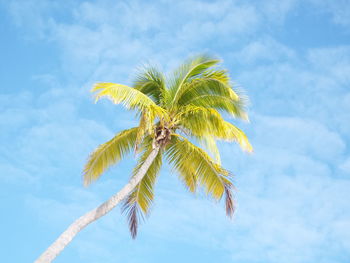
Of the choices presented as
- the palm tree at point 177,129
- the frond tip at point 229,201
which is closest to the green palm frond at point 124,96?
the palm tree at point 177,129

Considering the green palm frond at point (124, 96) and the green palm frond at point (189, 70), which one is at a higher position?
the green palm frond at point (189, 70)

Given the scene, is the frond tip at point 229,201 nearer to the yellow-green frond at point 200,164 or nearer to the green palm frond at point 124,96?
the yellow-green frond at point 200,164

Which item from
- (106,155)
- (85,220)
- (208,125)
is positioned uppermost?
(208,125)

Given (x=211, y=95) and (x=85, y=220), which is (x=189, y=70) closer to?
(x=211, y=95)

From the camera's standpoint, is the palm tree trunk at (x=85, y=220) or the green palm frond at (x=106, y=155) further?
the green palm frond at (x=106, y=155)

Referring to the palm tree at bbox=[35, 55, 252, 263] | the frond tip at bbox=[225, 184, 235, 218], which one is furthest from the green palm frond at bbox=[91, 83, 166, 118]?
the frond tip at bbox=[225, 184, 235, 218]

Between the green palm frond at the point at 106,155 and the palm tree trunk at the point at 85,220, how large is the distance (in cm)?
126

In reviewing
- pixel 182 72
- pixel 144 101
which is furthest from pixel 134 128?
pixel 182 72

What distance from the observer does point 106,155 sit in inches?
664

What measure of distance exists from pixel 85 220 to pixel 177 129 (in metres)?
3.84

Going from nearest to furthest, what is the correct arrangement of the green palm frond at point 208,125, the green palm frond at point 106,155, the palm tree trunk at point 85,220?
the palm tree trunk at point 85,220
the green palm frond at point 208,125
the green palm frond at point 106,155

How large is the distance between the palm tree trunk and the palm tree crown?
0.92 meters

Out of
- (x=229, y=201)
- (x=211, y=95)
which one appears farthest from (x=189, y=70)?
(x=229, y=201)

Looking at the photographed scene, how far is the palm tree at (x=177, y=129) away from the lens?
1540 cm
